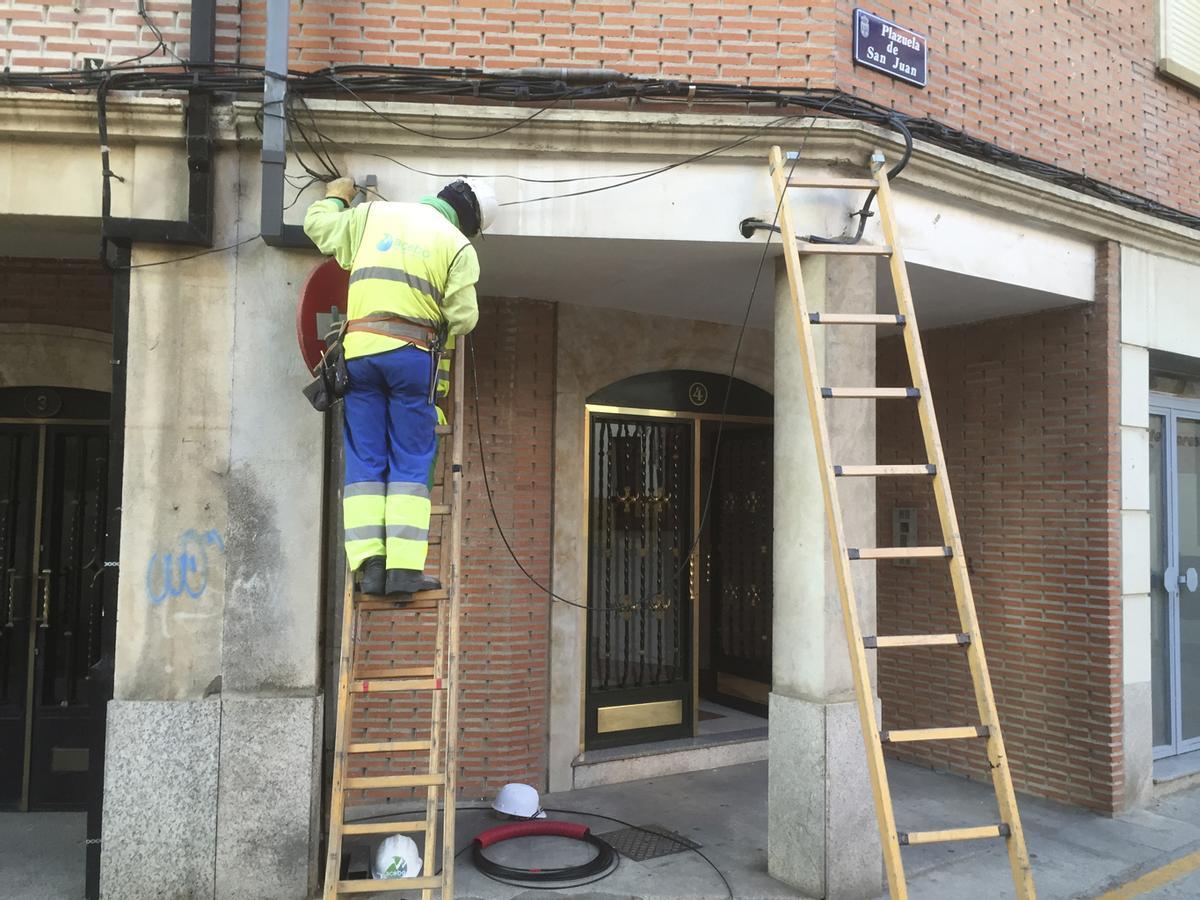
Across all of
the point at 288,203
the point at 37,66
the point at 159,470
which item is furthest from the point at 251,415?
the point at 37,66

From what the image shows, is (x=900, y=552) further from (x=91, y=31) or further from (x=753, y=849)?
(x=91, y=31)

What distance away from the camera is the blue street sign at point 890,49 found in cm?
522

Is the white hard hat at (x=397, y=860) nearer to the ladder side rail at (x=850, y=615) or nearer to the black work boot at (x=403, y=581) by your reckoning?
the black work boot at (x=403, y=581)

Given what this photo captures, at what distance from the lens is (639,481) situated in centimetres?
716

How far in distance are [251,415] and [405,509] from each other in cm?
134

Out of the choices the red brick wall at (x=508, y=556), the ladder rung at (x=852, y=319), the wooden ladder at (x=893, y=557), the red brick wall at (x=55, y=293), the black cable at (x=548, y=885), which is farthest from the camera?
the red brick wall at (x=508, y=556)

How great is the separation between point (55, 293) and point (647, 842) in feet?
17.0

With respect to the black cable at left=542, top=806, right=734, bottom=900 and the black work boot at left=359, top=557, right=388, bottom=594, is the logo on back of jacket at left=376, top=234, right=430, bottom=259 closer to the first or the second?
the black work boot at left=359, top=557, right=388, bottom=594

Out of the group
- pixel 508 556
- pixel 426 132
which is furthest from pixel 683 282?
pixel 508 556

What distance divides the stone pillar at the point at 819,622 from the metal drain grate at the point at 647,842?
65cm

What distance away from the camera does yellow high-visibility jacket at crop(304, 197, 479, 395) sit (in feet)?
12.7

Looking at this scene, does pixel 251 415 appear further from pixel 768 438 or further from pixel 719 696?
pixel 719 696

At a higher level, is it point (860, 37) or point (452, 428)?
point (860, 37)

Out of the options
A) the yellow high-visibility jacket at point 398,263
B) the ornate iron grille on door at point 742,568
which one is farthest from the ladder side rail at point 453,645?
the ornate iron grille on door at point 742,568
